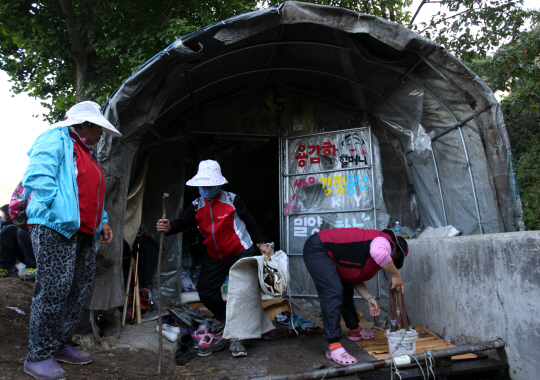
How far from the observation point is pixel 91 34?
7.35 meters

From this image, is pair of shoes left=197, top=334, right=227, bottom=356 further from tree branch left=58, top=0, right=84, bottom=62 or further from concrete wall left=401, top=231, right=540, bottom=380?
tree branch left=58, top=0, right=84, bottom=62

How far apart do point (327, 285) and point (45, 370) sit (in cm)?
222

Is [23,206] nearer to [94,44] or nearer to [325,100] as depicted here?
[325,100]

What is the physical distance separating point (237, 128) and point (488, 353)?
14.7 feet

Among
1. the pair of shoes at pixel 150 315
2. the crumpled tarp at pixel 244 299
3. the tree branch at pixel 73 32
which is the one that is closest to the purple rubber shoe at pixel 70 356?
the crumpled tarp at pixel 244 299

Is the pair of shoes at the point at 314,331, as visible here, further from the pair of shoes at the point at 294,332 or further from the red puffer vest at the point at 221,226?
the red puffer vest at the point at 221,226

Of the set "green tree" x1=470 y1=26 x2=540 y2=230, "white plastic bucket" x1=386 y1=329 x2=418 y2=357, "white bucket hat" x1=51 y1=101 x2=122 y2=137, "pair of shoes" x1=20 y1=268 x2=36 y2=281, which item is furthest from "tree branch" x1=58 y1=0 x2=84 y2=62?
"green tree" x1=470 y1=26 x2=540 y2=230

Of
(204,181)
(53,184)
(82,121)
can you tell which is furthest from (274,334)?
(82,121)

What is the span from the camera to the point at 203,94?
544 centimetres

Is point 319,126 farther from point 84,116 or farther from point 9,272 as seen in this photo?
point 9,272

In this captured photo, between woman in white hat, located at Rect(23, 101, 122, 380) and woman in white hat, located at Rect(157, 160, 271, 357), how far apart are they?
3.39ft

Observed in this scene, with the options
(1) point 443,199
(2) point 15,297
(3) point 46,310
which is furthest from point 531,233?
(2) point 15,297

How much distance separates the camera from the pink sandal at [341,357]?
3.01 m

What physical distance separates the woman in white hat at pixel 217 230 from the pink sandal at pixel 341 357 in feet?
3.83
